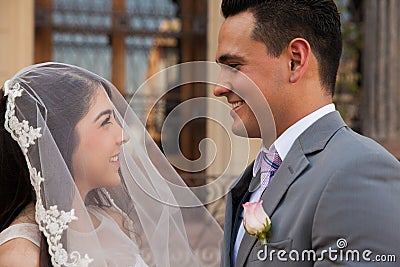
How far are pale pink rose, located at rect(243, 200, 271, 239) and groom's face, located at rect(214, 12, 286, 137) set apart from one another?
0.74 feet

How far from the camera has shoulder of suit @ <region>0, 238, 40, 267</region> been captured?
203cm

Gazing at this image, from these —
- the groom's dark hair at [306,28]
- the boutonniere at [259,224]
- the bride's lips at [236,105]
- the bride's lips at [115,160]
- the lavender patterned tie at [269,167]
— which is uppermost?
the groom's dark hair at [306,28]

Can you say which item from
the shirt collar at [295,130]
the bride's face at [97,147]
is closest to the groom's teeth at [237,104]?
the shirt collar at [295,130]

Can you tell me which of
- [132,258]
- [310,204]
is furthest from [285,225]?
[132,258]

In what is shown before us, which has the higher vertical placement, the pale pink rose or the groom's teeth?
the groom's teeth

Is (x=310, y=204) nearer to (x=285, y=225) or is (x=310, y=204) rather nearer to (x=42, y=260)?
(x=285, y=225)

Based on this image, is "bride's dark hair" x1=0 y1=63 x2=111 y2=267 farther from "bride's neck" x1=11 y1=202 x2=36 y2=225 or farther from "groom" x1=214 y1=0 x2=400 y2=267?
"groom" x1=214 y1=0 x2=400 y2=267

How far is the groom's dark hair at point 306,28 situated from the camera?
197cm

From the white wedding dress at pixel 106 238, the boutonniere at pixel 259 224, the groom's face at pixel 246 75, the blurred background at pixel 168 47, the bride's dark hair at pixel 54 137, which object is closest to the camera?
the boutonniere at pixel 259 224

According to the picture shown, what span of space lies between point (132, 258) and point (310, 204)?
2.57 feet

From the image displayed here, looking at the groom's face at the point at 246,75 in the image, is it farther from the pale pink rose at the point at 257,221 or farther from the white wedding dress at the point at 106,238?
the white wedding dress at the point at 106,238

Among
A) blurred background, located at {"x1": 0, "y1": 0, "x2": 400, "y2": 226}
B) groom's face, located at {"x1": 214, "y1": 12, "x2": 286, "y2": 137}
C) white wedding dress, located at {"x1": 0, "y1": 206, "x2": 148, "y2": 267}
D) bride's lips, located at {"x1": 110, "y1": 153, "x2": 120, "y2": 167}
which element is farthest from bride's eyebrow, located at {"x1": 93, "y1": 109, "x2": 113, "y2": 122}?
blurred background, located at {"x1": 0, "y1": 0, "x2": 400, "y2": 226}

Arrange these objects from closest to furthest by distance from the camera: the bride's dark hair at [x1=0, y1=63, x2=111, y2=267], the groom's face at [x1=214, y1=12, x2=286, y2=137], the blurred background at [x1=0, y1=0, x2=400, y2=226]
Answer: the groom's face at [x1=214, y1=12, x2=286, y2=137] < the bride's dark hair at [x1=0, y1=63, x2=111, y2=267] < the blurred background at [x1=0, y1=0, x2=400, y2=226]

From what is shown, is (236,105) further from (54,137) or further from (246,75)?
(54,137)
